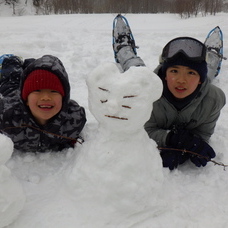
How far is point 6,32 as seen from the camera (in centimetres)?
439

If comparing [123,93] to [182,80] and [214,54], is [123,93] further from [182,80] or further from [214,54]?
[214,54]

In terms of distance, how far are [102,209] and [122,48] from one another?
7.61 feet

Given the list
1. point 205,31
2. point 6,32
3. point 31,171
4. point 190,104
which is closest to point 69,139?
point 31,171

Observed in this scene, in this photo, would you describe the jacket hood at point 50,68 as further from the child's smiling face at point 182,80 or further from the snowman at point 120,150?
the child's smiling face at point 182,80

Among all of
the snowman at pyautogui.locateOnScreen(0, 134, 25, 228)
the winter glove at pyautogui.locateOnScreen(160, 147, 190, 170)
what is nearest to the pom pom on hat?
the winter glove at pyautogui.locateOnScreen(160, 147, 190, 170)

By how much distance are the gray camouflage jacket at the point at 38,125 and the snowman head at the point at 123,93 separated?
60 cm

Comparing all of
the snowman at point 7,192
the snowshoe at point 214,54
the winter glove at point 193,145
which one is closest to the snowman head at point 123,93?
the snowman at point 7,192

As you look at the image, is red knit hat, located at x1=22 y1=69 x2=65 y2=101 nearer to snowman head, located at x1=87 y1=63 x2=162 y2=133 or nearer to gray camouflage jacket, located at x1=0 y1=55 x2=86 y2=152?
gray camouflage jacket, located at x1=0 y1=55 x2=86 y2=152

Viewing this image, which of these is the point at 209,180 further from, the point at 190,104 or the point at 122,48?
the point at 122,48

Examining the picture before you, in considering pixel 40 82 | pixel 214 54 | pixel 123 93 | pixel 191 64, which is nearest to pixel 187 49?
pixel 191 64

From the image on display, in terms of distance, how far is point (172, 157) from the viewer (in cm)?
151

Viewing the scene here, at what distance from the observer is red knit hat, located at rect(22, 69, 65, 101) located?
4.78 feet

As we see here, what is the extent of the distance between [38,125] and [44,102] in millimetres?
248

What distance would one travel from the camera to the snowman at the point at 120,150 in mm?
1000
